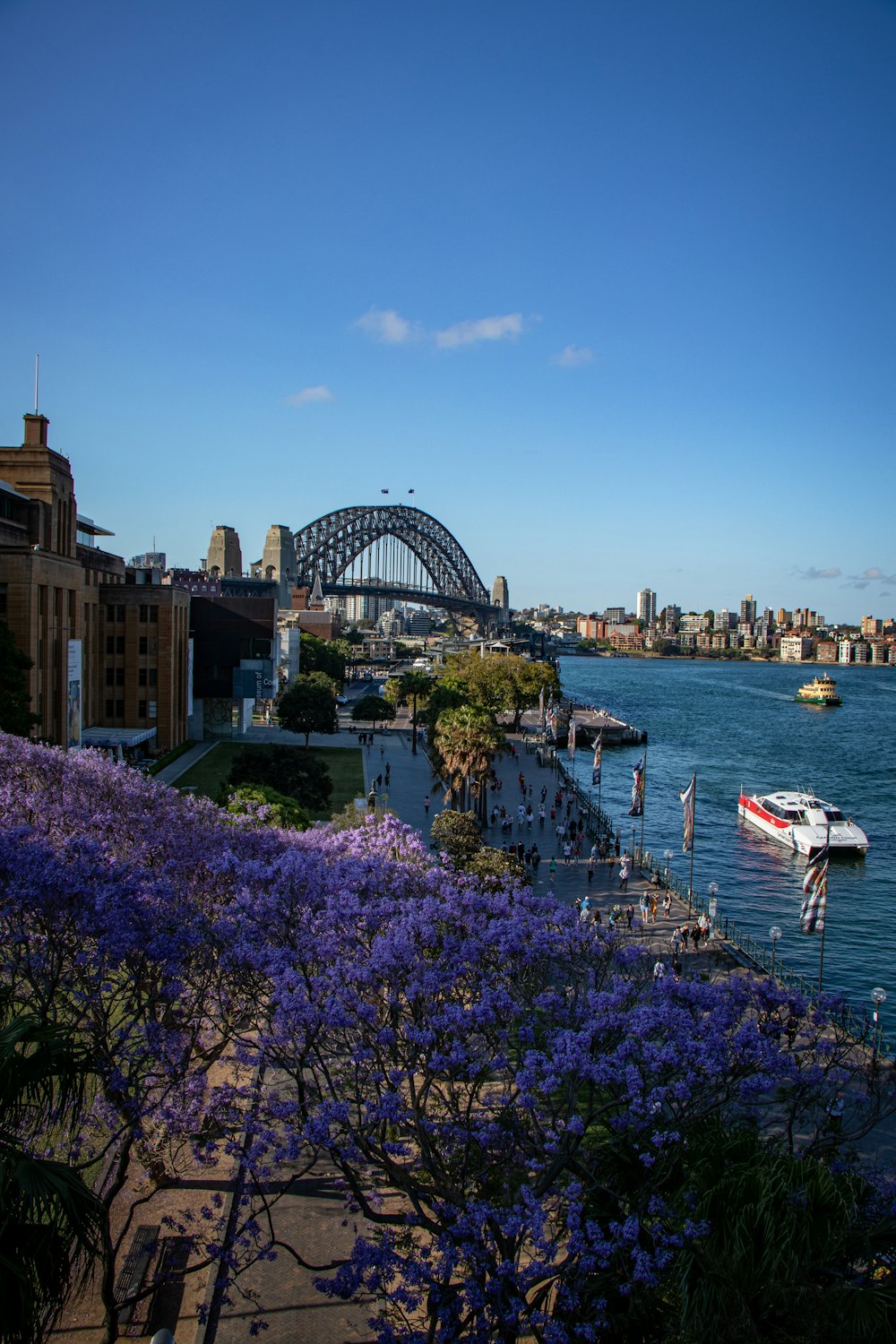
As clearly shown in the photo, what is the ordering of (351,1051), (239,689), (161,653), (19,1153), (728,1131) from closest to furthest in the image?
(19,1153), (351,1051), (728,1131), (161,653), (239,689)

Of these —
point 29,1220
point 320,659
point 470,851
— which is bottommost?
point 470,851

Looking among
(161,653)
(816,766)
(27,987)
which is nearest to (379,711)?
(161,653)

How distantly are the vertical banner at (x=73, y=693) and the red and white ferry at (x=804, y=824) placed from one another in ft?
107

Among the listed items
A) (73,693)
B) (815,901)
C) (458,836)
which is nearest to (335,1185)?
(815,901)

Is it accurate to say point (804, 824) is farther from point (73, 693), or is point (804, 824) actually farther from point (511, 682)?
point (511, 682)

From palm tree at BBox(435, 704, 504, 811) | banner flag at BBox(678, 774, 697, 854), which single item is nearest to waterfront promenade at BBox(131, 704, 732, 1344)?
palm tree at BBox(435, 704, 504, 811)

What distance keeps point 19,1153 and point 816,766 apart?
7632cm

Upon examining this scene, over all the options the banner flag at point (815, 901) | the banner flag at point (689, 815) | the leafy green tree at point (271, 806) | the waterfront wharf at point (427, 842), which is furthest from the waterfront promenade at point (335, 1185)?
the leafy green tree at point (271, 806)

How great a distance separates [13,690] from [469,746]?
691 inches

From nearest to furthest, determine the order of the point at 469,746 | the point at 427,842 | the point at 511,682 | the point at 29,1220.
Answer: the point at 29,1220 → the point at 427,842 → the point at 469,746 → the point at 511,682

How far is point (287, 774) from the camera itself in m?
36.4

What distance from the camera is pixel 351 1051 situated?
33.4 feet

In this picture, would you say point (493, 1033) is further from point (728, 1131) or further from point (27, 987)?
point (27, 987)

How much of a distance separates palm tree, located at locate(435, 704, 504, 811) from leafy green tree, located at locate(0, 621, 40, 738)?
16.3 metres
